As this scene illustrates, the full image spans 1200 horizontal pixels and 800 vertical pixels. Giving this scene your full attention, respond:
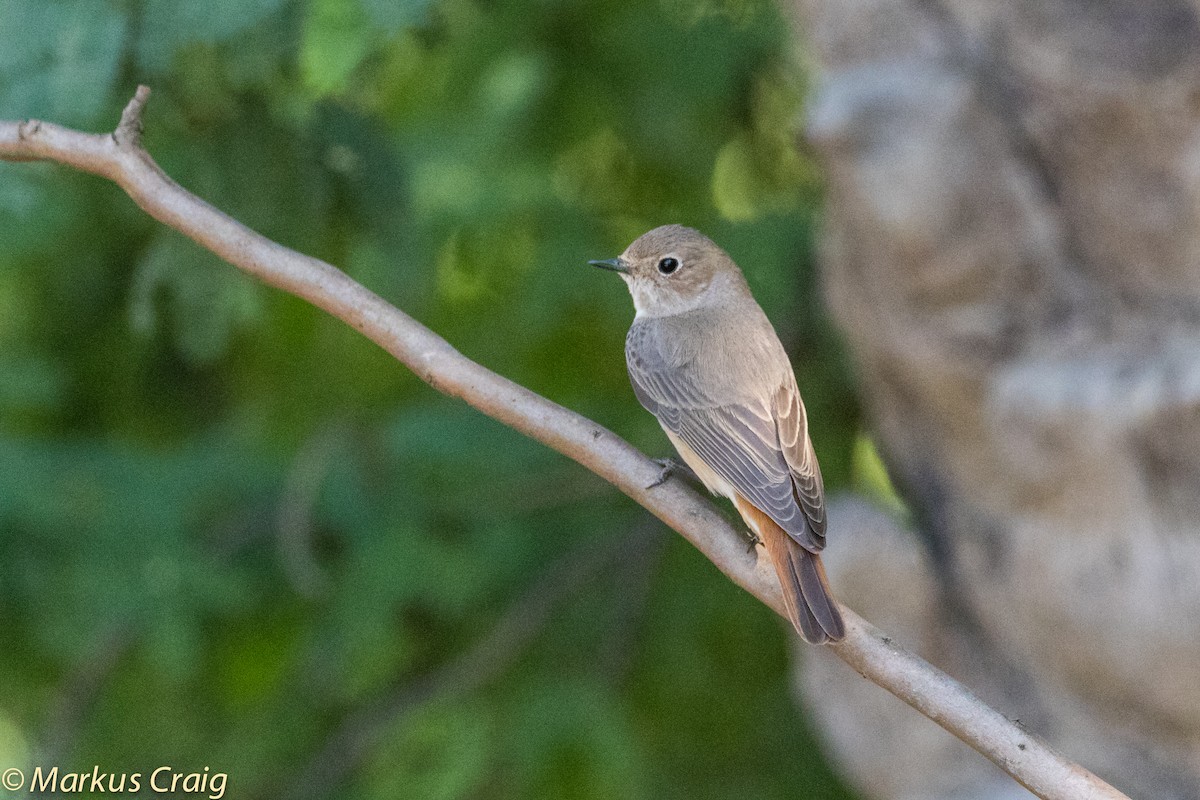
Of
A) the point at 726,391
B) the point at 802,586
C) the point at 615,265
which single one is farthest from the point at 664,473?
the point at 615,265

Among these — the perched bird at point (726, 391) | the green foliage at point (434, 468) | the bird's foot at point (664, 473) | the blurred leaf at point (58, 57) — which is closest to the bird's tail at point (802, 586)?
the perched bird at point (726, 391)

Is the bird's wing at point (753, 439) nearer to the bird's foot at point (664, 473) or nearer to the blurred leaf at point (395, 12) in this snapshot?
the bird's foot at point (664, 473)

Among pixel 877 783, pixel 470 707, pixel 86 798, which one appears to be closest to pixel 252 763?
pixel 86 798

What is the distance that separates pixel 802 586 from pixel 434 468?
2596mm

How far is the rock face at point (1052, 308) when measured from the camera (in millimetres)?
3775

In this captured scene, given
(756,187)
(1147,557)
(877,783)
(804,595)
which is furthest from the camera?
(756,187)

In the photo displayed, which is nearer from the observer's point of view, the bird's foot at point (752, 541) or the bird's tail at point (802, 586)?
the bird's tail at point (802, 586)

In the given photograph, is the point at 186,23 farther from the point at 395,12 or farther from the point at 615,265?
the point at 615,265

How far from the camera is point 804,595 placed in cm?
305

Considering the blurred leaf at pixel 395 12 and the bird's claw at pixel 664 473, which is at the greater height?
the blurred leaf at pixel 395 12

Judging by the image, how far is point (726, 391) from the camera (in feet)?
12.9

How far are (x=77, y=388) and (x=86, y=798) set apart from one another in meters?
1.78

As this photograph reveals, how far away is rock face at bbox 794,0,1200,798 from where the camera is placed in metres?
3.78

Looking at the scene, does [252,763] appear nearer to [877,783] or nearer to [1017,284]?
[877,783]
